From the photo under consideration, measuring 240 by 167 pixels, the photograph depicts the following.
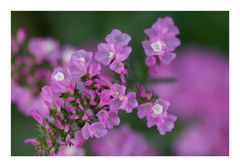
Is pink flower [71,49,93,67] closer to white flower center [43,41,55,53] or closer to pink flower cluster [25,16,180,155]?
pink flower cluster [25,16,180,155]

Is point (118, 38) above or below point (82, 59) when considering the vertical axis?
above

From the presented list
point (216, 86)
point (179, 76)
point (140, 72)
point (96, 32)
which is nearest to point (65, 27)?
point (96, 32)

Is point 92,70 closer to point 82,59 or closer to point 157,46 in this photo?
point 82,59

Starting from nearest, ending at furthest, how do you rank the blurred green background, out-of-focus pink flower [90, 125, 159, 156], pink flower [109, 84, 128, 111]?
pink flower [109, 84, 128, 111], out-of-focus pink flower [90, 125, 159, 156], the blurred green background

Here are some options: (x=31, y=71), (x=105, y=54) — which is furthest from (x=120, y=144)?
(x=105, y=54)

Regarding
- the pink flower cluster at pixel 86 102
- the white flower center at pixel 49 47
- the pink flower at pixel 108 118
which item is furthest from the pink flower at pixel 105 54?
the white flower center at pixel 49 47

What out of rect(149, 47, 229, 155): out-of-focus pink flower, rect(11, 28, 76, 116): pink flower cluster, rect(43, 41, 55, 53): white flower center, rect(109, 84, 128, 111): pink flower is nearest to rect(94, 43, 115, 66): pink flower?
rect(109, 84, 128, 111): pink flower

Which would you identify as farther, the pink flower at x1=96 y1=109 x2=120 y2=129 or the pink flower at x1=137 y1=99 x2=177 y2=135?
the pink flower at x1=137 y1=99 x2=177 y2=135
